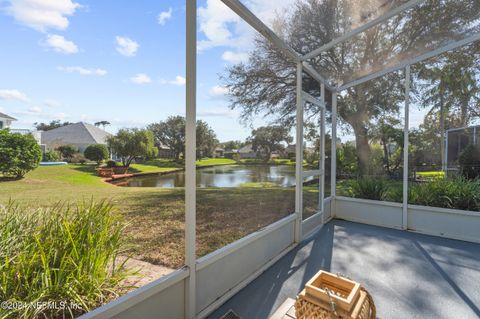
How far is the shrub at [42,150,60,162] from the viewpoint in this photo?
2.06 m

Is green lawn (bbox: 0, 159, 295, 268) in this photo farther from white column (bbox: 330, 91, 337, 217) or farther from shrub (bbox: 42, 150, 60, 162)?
white column (bbox: 330, 91, 337, 217)

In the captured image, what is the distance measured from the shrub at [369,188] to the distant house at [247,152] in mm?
2280

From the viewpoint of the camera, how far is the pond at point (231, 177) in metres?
2.73

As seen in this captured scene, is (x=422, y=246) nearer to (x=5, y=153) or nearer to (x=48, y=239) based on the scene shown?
(x=48, y=239)

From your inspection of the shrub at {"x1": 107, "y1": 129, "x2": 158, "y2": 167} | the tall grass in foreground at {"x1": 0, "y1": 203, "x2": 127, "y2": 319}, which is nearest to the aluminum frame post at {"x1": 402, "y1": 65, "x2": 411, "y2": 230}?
the shrub at {"x1": 107, "y1": 129, "x2": 158, "y2": 167}

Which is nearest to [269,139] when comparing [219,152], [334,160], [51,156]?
[219,152]

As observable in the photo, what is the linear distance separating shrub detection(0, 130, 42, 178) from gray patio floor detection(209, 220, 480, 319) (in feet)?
5.96

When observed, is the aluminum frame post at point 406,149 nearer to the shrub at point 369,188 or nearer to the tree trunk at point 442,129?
the shrub at point 369,188

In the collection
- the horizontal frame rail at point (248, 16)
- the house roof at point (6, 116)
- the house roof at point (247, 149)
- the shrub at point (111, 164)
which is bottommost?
the shrub at point (111, 164)

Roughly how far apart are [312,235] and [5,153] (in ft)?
11.5

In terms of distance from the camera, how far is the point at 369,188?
4.55 metres

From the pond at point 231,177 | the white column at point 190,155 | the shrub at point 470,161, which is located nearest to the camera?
the white column at point 190,155

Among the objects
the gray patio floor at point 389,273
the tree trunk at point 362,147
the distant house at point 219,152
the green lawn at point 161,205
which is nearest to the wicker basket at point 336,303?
the gray patio floor at point 389,273

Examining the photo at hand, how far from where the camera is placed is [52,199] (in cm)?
227
